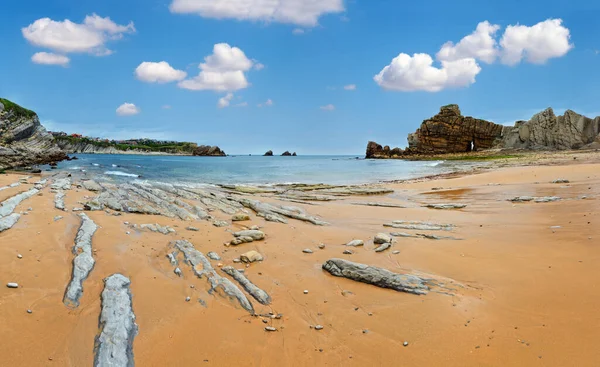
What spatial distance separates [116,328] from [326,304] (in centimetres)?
398

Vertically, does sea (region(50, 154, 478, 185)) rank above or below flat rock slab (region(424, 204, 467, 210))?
above

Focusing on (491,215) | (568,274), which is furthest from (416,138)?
(568,274)

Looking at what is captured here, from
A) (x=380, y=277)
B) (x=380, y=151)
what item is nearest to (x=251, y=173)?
(x=380, y=277)

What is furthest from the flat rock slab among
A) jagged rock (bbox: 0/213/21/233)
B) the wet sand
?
jagged rock (bbox: 0/213/21/233)

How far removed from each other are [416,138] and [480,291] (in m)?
125

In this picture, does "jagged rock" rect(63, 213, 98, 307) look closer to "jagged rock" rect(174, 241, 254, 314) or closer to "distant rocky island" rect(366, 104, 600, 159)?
"jagged rock" rect(174, 241, 254, 314)

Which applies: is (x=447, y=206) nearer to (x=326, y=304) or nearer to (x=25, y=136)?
(x=326, y=304)

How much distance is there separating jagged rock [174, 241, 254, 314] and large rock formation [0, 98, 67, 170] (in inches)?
2260

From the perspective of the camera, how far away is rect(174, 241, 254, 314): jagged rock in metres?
6.73

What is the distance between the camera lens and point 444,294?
6.89 m

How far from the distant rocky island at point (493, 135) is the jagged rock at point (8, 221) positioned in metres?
89.5

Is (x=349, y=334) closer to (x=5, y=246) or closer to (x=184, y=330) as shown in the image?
(x=184, y=330)

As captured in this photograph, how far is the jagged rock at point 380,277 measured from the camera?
7168 mm

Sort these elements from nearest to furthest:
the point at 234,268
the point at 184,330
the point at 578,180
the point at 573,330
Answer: the point at 573,330 → the point at 184,330 → the point at 234,268 → the point at 578,180
